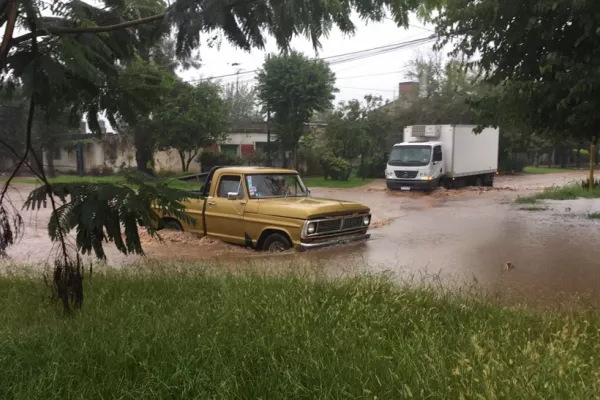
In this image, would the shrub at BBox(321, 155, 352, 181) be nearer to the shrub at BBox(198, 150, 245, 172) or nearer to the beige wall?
the shrub at BBox(198, 150, 245, 172)

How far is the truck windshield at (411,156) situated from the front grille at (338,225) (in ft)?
49.8

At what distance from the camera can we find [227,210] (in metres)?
9.80

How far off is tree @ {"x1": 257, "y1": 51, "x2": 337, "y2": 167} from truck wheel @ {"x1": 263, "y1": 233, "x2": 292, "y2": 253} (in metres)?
21.3

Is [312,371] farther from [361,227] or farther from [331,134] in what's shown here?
[331,134]

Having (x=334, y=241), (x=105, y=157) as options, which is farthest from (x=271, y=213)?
(x=105, y=157)

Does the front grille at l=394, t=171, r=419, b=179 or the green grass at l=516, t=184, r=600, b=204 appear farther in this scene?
the front grille at l=394, t=171, r=419, b=179

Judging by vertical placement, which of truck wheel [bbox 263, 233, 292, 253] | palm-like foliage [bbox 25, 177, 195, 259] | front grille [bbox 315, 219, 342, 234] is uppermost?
palm-like foliage [bbox 25, 177, 195, 259]

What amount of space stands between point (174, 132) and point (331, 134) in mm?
9543

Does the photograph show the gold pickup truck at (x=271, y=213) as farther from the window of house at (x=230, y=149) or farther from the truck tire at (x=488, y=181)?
the window of house at (x=230, y=149)

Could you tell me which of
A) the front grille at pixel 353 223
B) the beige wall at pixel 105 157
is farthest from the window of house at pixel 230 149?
the front grille at pixel 353 223

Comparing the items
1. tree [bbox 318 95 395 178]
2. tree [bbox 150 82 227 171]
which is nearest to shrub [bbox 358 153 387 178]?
tree [bbox 318 95 395 178]

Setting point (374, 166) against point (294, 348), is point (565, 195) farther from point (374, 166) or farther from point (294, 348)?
point (294, 348)

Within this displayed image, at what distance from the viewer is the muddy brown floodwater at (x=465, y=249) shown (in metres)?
7.70

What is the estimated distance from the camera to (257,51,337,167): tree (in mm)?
29672
